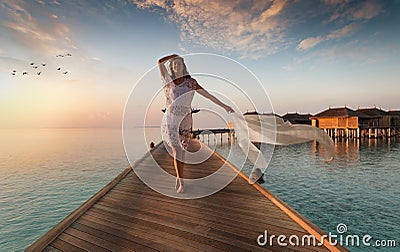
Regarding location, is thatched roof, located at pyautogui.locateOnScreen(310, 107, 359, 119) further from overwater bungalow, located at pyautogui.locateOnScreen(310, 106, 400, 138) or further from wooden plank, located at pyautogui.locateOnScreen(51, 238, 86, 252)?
wooden plank, located at pyautogui.locateOnScreen(51, 238, 86, 252)

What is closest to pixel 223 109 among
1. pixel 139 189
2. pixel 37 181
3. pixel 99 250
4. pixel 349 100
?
pixel 139 189

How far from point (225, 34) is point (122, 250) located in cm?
844

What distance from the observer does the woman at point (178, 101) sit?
2688 mm

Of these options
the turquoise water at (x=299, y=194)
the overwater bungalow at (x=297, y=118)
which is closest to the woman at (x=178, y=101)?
the turquoise water at (x=299, y=194)

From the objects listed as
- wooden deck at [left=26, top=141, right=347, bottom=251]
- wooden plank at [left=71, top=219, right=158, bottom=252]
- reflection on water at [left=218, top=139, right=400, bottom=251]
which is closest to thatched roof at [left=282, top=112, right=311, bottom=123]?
reflection on water at [left=218, top=139, right=400, bottom=251]

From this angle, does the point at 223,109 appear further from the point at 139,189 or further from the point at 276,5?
the point at 276,5

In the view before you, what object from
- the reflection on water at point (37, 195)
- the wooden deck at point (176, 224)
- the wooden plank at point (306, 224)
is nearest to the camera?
the wooden plank at point (306, 224)

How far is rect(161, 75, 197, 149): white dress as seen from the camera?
2.74 meters

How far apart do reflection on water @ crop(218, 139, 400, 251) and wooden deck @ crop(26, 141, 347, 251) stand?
298 cm

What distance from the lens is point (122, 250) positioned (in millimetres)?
1710

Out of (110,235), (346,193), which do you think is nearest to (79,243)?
(110,235)

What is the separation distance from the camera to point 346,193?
26.2 feet

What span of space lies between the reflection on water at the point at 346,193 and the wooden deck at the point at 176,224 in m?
2.98

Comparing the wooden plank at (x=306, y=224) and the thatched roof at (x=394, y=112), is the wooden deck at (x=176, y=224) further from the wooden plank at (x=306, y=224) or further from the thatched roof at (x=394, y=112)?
the thatched roof at (x=394, y=112)
